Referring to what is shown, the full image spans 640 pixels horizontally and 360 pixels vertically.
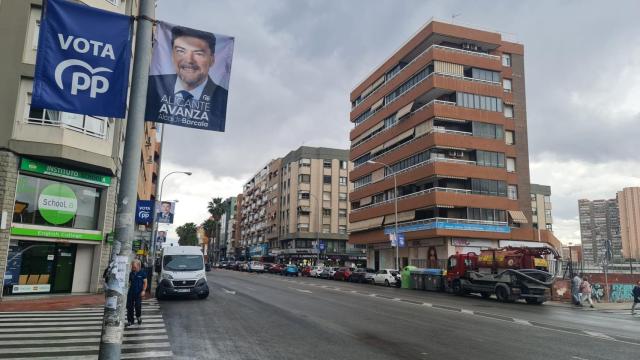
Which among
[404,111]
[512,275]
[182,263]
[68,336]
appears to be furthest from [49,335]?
[404,111]

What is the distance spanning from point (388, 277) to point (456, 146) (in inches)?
552

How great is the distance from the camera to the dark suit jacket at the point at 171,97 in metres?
6.14

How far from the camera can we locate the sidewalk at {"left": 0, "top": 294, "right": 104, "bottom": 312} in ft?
52.3

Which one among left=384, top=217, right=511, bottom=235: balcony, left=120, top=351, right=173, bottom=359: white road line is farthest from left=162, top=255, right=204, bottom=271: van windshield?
left=384, top=217, right=511, bottom=235: balcony

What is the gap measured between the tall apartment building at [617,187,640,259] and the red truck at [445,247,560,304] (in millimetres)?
56315

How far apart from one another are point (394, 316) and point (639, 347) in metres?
6.73

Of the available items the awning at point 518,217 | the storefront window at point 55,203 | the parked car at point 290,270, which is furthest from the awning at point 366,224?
the storefront window at point 55,203

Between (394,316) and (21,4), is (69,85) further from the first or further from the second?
(21,4)

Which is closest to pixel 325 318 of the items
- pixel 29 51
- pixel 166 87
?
pixel 166 87

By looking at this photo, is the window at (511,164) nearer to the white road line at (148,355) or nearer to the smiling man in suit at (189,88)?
the white road line at (148,355)

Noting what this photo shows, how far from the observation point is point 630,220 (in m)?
73.6

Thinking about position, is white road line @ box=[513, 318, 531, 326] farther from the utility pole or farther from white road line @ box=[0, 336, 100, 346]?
the utility pole

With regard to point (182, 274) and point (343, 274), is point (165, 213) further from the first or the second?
point (343, 274)

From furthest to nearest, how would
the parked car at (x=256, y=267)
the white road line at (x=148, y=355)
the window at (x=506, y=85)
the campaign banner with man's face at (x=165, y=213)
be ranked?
the parked car at (x=256, y=267) → the window at (x=506, y=85) → the campaign banner with man's face at (x=165, y=213) → the white road line at (x=148, y=355)
